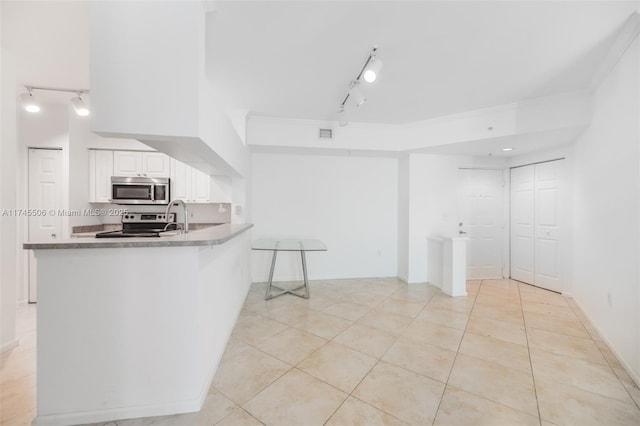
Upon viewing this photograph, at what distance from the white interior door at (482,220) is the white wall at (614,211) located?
147cm

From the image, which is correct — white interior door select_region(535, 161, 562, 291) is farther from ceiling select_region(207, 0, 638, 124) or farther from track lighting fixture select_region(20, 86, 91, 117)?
track lighting fixture select_region(20, 86, 91, 117)

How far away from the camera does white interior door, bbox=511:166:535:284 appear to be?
4160 mm

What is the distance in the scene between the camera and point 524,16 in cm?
176

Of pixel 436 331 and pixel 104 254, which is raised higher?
pixel 104 254

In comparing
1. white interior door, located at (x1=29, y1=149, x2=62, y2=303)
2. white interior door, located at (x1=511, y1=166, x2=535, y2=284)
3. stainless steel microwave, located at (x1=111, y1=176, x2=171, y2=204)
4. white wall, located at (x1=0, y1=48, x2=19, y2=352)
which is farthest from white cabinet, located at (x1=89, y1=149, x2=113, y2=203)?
white interior door, located at (x1=511, y1=166, x2=535, y2=284)

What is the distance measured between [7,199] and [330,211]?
3767mm

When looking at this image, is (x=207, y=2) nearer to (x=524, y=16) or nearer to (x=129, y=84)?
(x=129, y=84)

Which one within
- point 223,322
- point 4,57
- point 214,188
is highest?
point 4,57

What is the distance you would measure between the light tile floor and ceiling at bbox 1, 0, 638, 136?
2.68 metres

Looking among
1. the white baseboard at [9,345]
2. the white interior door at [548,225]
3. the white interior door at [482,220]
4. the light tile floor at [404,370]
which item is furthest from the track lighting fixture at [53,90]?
the white interior door at [548,225]

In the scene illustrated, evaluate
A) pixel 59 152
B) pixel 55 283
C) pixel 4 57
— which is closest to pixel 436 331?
pixel 55 283

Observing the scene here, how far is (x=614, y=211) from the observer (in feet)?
7.40

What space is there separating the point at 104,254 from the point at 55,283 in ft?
1.01

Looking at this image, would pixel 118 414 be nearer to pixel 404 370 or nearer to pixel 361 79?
pixel 404 370
